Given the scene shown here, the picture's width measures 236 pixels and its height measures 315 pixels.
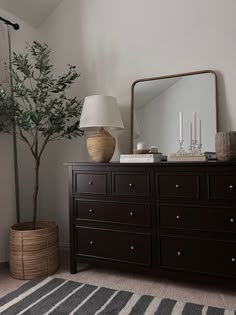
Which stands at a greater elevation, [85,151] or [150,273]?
[85,151]

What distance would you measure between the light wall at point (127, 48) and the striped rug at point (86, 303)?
97cm

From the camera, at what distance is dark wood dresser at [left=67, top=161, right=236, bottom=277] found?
2.01 metres

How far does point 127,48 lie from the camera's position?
2.82 meters

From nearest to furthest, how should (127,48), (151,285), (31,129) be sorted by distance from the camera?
(151,285)
(31,129)
(127,48)

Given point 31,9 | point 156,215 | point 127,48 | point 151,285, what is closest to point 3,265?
point 151,285

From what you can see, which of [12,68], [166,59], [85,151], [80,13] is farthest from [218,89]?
[12,68]

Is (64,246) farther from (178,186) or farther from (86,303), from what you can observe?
(178,186)

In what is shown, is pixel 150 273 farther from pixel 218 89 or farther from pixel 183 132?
pixel 218 89

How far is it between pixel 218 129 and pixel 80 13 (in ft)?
5.65

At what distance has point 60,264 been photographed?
2742 millimetres

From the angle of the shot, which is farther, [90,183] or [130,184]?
[90,183]

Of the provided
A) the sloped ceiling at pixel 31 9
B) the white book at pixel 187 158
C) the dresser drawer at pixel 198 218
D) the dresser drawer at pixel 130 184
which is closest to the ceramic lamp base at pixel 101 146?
the dresser drawer at pixel 130 184

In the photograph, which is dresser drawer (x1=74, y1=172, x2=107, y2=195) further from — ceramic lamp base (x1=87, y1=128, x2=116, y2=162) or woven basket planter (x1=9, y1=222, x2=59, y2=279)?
woven basket planter (x1=9, y1=222, x2=59, y2=279)

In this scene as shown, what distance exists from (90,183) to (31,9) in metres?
1.81
